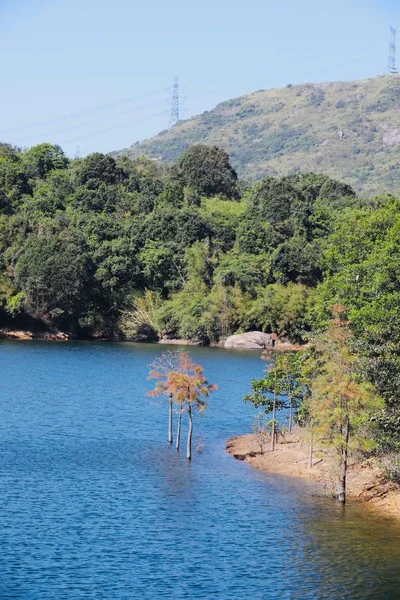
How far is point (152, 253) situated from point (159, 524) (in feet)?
286

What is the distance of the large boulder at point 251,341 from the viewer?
378 ft

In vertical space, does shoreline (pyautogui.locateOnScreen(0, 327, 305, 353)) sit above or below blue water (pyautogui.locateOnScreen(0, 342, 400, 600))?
above

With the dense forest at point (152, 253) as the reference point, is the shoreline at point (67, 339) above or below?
below

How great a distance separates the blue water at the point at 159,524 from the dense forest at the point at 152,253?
4876 centimetres

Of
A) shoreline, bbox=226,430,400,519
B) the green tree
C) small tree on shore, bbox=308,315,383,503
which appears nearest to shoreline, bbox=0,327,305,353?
the green tree

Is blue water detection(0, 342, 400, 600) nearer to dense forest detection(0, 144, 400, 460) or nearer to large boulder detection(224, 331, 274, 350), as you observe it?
dense forest detection(0, 144, 400, 460)

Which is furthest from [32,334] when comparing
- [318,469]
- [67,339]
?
[318,469]

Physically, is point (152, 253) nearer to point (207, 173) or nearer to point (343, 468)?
point (207, 173)

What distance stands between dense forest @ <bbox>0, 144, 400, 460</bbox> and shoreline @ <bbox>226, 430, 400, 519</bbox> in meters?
46.3

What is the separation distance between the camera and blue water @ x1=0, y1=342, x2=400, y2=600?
3291cm

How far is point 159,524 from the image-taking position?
3938cm

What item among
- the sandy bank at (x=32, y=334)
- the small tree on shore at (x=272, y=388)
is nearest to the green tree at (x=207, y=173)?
the sandy bank at (x=32, y=334)

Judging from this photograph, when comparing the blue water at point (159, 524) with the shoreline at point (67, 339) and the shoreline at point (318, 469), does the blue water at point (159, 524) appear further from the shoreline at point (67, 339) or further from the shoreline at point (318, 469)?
the shoreline at point (67, 339)

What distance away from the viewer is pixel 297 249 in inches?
4889
